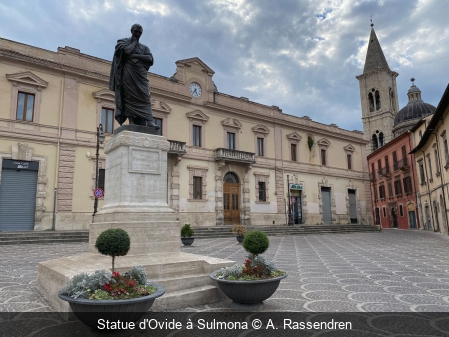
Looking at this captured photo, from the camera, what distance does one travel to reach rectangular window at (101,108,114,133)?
69.1 feet

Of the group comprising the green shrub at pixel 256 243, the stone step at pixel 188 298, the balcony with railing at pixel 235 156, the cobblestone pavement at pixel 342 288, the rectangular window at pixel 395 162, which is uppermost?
the rectangular window at pixel 395 162

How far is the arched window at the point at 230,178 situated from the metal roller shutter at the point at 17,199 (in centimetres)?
1301

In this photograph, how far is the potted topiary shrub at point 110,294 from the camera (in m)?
3.13

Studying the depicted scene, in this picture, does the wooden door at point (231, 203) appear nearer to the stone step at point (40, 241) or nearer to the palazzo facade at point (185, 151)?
the palazzo facade at point (185, 151)

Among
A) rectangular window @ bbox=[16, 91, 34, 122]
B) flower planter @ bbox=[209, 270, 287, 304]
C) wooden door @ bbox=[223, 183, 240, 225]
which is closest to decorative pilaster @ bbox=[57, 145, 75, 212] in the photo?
rectangular window @ bbox=[16, 91, 34, 122]

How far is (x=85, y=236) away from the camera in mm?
16219

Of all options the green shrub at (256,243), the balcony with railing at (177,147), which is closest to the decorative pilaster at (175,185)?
the balcony with railing at (177,147)

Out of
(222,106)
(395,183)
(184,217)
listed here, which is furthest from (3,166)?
(395,183)

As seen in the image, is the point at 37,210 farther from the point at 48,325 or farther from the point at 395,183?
the point at 395,183

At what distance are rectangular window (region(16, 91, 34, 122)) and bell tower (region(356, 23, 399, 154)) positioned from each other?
169 feet

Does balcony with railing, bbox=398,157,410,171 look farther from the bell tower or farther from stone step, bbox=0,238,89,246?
stone step, bbox=0,238,89,246

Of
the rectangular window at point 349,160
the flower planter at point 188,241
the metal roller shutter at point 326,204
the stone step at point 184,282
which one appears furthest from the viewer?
the rectangular window at point 349,160

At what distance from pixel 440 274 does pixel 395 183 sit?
3235cm

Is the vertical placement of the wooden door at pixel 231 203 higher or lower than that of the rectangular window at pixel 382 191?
lower
